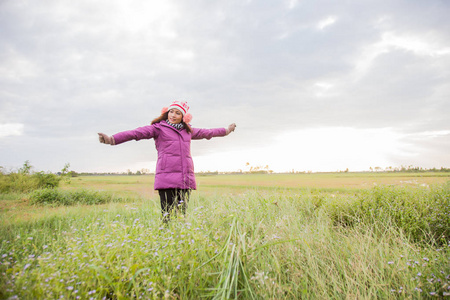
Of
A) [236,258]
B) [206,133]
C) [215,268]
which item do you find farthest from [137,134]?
[236,258]

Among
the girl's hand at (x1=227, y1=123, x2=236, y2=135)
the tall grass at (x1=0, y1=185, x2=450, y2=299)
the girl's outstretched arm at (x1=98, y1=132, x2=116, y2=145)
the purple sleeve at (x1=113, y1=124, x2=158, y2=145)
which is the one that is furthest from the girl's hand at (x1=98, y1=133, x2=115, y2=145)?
the girl's hand at (x1=227, y1=123, x2=236, y2=135)

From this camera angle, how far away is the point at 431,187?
644cm

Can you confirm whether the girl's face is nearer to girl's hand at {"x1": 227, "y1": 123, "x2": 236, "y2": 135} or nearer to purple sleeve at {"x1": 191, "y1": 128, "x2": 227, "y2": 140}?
purple sleeve at {"x1": 191, "y1": 128, "x2": 227, "y2": 140}

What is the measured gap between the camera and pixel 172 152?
5.46 m

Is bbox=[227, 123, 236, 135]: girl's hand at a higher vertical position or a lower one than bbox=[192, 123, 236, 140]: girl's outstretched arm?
higher

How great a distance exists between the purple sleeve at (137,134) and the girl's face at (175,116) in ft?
1.36

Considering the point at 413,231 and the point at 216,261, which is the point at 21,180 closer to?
the point at 216,261

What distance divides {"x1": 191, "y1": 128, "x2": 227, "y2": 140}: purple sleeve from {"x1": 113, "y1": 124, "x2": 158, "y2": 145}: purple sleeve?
977 millimetres

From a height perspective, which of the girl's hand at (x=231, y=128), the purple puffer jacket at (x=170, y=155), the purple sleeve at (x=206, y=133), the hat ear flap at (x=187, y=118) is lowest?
the purple puffer jacket at (x=170, y=155)

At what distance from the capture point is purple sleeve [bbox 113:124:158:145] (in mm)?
4941

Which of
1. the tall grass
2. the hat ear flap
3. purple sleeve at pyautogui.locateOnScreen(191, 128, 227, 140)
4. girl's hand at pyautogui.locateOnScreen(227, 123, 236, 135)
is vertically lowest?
the tall grass

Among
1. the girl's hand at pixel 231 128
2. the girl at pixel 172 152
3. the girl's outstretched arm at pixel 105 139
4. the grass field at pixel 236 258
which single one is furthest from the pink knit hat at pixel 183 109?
the grass field at pixel 236 258

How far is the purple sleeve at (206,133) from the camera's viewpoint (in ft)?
20.3

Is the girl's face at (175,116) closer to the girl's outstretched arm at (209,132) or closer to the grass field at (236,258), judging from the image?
the girl's outstretched arm at (209,132)
